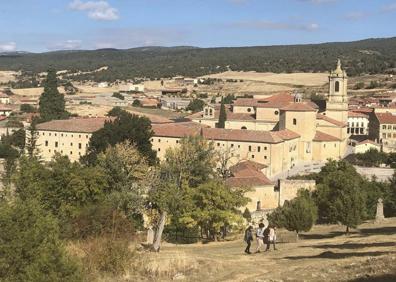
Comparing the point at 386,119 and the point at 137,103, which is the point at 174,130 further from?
the point at 137,103

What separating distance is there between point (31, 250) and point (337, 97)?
6046cm

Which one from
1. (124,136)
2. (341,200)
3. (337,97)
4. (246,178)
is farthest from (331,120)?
(341,200)

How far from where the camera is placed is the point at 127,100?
130 metres

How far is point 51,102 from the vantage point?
81.1 meters

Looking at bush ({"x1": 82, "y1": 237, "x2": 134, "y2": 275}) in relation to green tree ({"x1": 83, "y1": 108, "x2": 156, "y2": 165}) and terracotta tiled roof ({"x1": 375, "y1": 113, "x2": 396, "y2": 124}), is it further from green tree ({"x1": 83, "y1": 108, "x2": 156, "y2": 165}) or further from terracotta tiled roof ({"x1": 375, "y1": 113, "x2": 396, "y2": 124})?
terracotta tiled roof ({"x1": 375, "y1": 113, "x2": 396, "y2": 124})

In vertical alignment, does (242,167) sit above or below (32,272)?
below

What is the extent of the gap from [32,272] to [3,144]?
61.7m

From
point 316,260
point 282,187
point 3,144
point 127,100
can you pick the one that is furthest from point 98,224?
point 127,100

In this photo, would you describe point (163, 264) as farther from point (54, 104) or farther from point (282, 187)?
point (54, 104)

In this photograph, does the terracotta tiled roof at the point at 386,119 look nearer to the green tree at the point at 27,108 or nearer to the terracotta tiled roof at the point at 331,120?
the terracotta tiled roof at the point at 331,120

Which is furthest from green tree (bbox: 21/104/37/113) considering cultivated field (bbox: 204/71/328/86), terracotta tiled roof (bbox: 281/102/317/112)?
cultivated field (bbox: 204/71/328/86)

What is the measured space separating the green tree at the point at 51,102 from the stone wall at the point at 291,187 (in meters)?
44.1

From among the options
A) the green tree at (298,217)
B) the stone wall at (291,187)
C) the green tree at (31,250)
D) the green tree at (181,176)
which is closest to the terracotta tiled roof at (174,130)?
the green tree at (181,176)

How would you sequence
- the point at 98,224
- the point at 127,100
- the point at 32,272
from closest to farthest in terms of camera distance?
the point at 32,272 < the point at 98,224 < the point at 127,100
